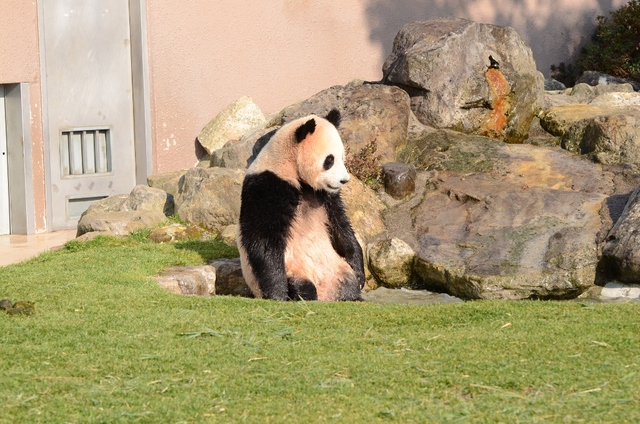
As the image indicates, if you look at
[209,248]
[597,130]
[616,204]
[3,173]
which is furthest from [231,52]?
[616,204]

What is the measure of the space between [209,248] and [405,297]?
192 cm

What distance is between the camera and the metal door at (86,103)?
1162 cm

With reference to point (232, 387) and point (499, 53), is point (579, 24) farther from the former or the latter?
point (232, 387)

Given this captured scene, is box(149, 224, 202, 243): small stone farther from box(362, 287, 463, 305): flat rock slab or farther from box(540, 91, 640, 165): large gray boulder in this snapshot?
box(540, 91, 640, 165): large gray boulder

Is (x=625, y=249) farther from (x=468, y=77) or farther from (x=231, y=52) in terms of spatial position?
(x=231, y=52)

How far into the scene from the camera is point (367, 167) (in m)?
9.74

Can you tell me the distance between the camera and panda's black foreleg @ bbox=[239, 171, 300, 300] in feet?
22.2

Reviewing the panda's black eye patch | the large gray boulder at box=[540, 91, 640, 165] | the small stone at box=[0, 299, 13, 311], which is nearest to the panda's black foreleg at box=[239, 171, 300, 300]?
the panda's black eye patch

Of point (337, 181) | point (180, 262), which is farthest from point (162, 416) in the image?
point (180, 262)

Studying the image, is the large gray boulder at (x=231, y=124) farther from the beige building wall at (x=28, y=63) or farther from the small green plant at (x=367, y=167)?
the small green plant at (x=367, y=167)

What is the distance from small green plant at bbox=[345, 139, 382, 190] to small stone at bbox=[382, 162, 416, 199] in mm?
98

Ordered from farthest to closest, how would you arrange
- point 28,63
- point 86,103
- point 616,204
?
1. point 86,103
2. point 28,63
3. point 616,204

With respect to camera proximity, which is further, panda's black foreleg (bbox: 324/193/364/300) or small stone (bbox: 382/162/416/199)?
small stone (bbox: 382/162/416/199)

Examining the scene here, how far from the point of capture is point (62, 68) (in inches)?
460
